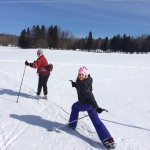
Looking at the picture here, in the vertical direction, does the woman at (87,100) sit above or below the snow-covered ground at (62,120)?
above

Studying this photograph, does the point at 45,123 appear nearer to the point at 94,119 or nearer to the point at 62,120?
the point at 62,120

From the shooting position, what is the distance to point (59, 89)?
1430 cm

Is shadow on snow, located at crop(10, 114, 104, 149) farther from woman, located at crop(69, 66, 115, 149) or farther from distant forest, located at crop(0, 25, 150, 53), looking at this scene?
distant forest, located at crop(0, 25, 150, 53)

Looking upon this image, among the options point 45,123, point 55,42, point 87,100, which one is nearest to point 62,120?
point 45,123

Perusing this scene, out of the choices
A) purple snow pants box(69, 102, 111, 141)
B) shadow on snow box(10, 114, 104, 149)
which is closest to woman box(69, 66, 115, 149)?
purple snow pants box(69, 102, 111, 141)

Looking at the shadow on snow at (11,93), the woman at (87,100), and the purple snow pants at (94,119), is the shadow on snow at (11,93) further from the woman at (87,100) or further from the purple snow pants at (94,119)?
the woman at (87,100)

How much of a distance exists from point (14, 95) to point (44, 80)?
1.55 m

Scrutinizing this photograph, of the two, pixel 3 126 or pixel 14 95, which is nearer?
pixel 3 126

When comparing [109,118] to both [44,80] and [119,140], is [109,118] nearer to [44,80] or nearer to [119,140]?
[119,140]

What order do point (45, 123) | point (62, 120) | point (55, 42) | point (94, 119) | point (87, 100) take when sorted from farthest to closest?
point (55, 42) < point (62, 120) < point (45, 123) < point (87, 100) < point (94, 119)

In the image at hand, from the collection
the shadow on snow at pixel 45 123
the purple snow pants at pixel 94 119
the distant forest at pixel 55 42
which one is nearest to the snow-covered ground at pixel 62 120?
the shadow on snow at pixel 45 123

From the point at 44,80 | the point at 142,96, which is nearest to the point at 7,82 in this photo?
the point at 44,80

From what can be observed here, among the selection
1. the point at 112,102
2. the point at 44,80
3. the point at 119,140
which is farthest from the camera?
the point at 112,102

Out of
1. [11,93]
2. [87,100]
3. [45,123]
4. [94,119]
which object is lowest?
[45,123]
